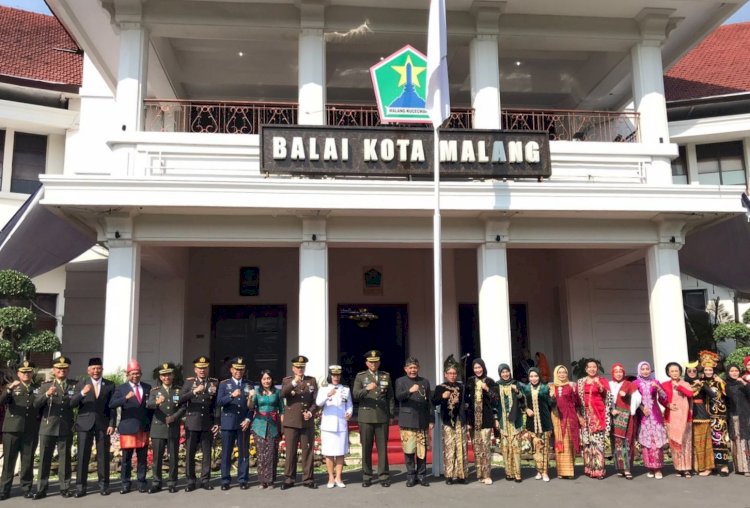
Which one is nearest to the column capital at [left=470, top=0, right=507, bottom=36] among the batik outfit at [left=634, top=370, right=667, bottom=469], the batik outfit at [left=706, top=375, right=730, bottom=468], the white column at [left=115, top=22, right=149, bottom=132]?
the white column at [left=115, top=22, right=149, bottom=132]

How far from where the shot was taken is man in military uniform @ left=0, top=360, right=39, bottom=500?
256 inches

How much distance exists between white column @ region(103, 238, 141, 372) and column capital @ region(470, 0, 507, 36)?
253 inches

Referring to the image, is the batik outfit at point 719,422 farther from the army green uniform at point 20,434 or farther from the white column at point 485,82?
the army green uniform at point 20,434

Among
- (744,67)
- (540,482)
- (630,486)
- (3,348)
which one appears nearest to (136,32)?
(3,348)

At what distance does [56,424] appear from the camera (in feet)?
21.9

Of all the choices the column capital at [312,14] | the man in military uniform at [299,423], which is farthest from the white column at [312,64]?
the man in military uniform at [299,423]

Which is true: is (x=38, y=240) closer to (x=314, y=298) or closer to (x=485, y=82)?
(x=314, y=298)

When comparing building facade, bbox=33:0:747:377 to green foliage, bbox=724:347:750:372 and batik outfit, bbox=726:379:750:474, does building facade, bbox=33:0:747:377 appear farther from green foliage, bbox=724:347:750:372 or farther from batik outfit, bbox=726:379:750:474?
batik outfit, bbox=726:379:750:474

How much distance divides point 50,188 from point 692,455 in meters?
8.86

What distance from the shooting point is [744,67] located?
15453mm

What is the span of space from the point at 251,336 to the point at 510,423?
7.28 meters

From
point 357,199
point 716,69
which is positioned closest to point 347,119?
point 357,199

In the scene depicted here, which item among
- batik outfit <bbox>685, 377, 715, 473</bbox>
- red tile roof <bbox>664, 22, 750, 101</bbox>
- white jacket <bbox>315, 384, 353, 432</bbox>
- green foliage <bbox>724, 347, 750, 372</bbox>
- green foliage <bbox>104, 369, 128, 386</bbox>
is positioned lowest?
batik outfit <bbox>685, 377, 715, 473</bbox>

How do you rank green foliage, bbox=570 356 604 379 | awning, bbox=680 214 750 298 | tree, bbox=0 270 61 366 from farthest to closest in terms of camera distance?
green foliage, bbox=570 356 604 379 < awning, bbox=680 214 750 298 < tree, bbox=0 270 61 366
